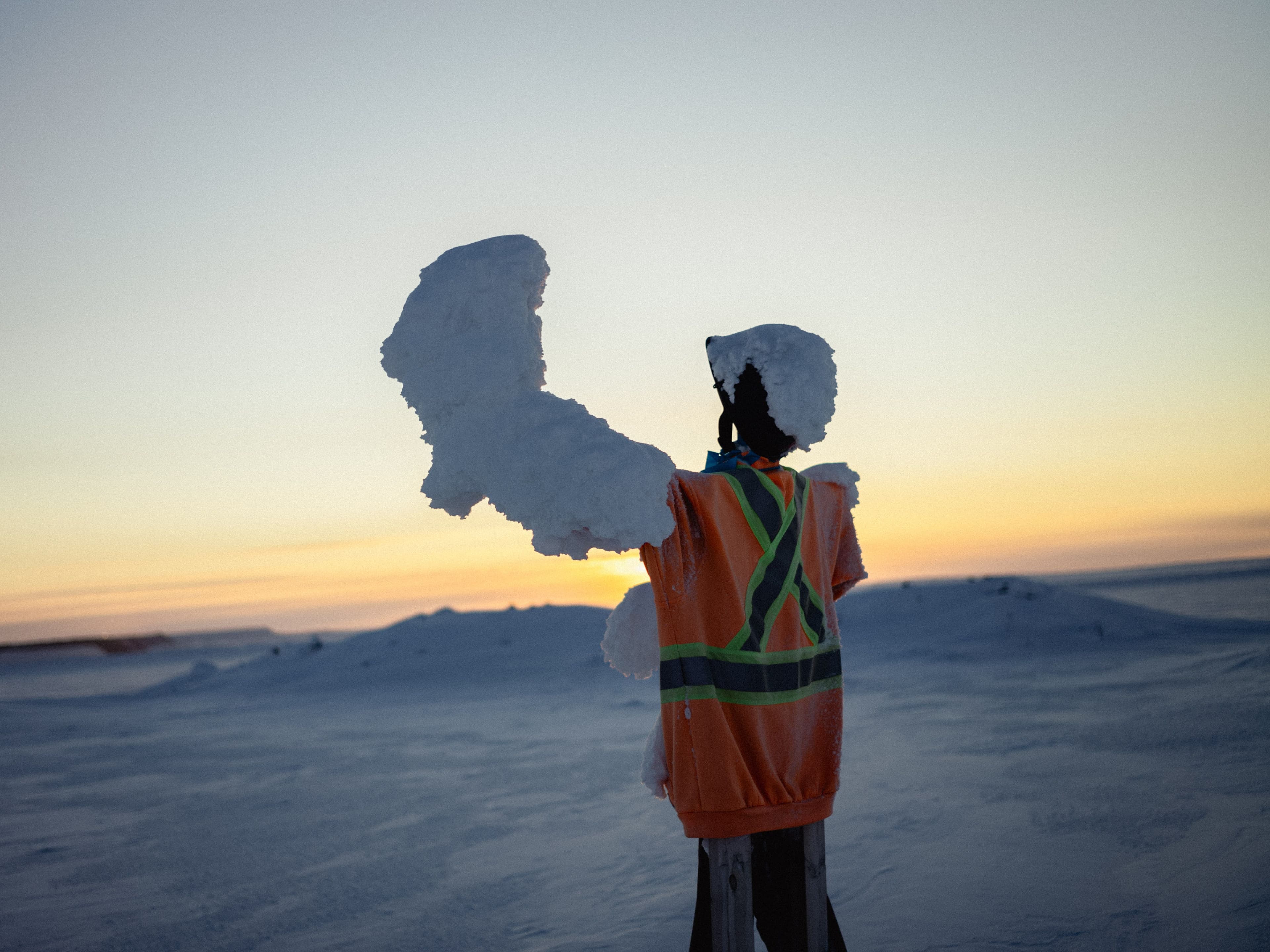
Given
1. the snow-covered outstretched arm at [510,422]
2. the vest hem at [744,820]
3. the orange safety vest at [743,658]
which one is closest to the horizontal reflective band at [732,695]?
the orange safety vest at [743,658]

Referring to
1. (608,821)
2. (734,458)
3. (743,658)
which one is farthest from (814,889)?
(608,821)

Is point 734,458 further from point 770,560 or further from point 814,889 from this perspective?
point 814,889

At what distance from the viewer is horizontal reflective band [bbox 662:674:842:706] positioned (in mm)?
1719

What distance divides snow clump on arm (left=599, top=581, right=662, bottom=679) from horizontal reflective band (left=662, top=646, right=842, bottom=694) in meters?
0.20

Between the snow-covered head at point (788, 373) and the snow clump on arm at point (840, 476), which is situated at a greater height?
the snow-covered head at point (788, 373)

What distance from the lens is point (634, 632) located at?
1.95 m

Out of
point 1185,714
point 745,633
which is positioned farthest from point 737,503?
point 1185,714

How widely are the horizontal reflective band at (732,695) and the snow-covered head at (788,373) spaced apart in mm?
541

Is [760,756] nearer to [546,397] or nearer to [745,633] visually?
[745,633]

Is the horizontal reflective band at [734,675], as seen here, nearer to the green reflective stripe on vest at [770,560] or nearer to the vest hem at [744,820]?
the green reflective stripe on vest at [770,560]

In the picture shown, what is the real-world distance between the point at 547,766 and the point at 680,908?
2883mm

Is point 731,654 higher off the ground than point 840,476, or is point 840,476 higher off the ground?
point 840,476

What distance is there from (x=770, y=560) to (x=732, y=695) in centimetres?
30

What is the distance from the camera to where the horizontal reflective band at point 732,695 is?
1.72m
